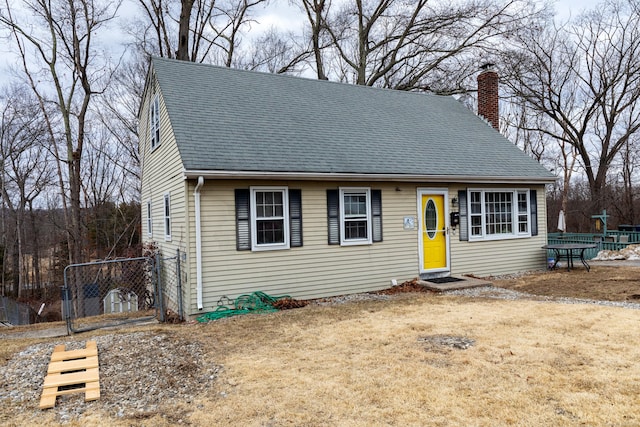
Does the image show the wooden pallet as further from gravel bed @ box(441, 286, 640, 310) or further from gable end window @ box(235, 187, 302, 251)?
gravel bed @ box(441, 286, 640, 310)

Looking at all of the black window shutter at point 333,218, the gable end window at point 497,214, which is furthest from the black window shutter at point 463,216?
the black window shutter at point 333,218

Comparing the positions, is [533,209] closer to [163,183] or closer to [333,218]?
[333,218]

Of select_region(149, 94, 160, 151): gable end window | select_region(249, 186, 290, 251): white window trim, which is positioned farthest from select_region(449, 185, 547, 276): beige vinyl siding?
select_region(149, 94, 160, 151): gable end window

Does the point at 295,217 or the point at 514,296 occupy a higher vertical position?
the point at 295,217

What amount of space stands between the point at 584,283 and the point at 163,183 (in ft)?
32.2

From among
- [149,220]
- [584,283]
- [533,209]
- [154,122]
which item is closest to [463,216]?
[533,209]

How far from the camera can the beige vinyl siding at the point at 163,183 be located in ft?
25.9

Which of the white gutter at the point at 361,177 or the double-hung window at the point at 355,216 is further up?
the white gutter at the point at 361,177

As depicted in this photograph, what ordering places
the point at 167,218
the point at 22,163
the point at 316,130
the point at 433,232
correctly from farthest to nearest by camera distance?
the point at 22,163
the point at 433,232
the point at 316,130
the point at 167,218

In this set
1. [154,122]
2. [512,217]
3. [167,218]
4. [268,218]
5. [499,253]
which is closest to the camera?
[268,218]

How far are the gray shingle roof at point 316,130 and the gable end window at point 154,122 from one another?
2.41 ft

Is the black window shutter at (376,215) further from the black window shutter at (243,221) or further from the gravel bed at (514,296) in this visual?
the black window shutter at (243,221)

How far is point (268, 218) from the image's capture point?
8055mm

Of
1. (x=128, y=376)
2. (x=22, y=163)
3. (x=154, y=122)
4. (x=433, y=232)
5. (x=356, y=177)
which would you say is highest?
(x=22, y=163)
